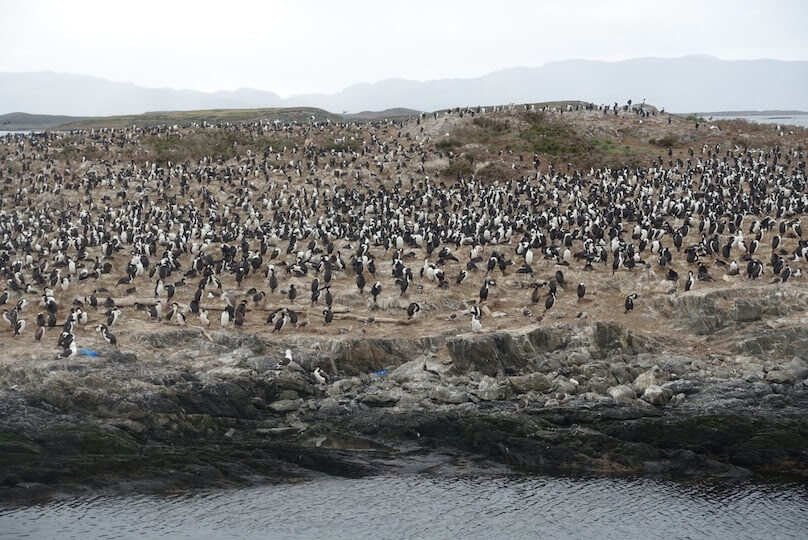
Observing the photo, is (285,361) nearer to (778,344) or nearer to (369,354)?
(369,354)

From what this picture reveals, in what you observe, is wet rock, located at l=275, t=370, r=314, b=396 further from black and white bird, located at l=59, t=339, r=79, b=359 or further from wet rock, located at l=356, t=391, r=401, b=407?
Result: black and white bird, located at l=59, t=339, r=79, b=359

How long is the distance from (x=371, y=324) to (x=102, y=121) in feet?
298

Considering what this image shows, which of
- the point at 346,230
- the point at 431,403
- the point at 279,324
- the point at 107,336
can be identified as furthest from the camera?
the point at 346,230

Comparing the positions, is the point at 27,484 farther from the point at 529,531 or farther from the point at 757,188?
the point at 757,188

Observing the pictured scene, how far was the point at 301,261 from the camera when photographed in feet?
121

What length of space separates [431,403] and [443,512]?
5660mm

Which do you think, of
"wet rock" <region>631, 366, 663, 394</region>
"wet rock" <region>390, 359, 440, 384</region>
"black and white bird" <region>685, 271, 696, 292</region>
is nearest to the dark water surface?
"wet rock" <region>631, 366, 663, 394</region>

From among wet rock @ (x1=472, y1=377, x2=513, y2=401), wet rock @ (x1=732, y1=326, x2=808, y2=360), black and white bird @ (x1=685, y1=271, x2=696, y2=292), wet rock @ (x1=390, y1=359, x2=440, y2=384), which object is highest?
black and white bird @ (x1=685, y1=271, x2=696, y2=292)

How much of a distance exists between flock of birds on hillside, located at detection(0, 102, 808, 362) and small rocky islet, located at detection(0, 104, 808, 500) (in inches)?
7.8

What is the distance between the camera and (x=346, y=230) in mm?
42375

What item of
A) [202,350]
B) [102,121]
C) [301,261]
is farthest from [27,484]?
[102,121]

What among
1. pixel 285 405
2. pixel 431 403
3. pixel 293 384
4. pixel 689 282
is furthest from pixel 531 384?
pixel 689 282

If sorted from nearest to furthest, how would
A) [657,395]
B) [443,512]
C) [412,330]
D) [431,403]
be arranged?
1. [443,512]
2. [657,395]
3. [431,403]
4. [412,330]

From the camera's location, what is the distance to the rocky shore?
22.3 m
